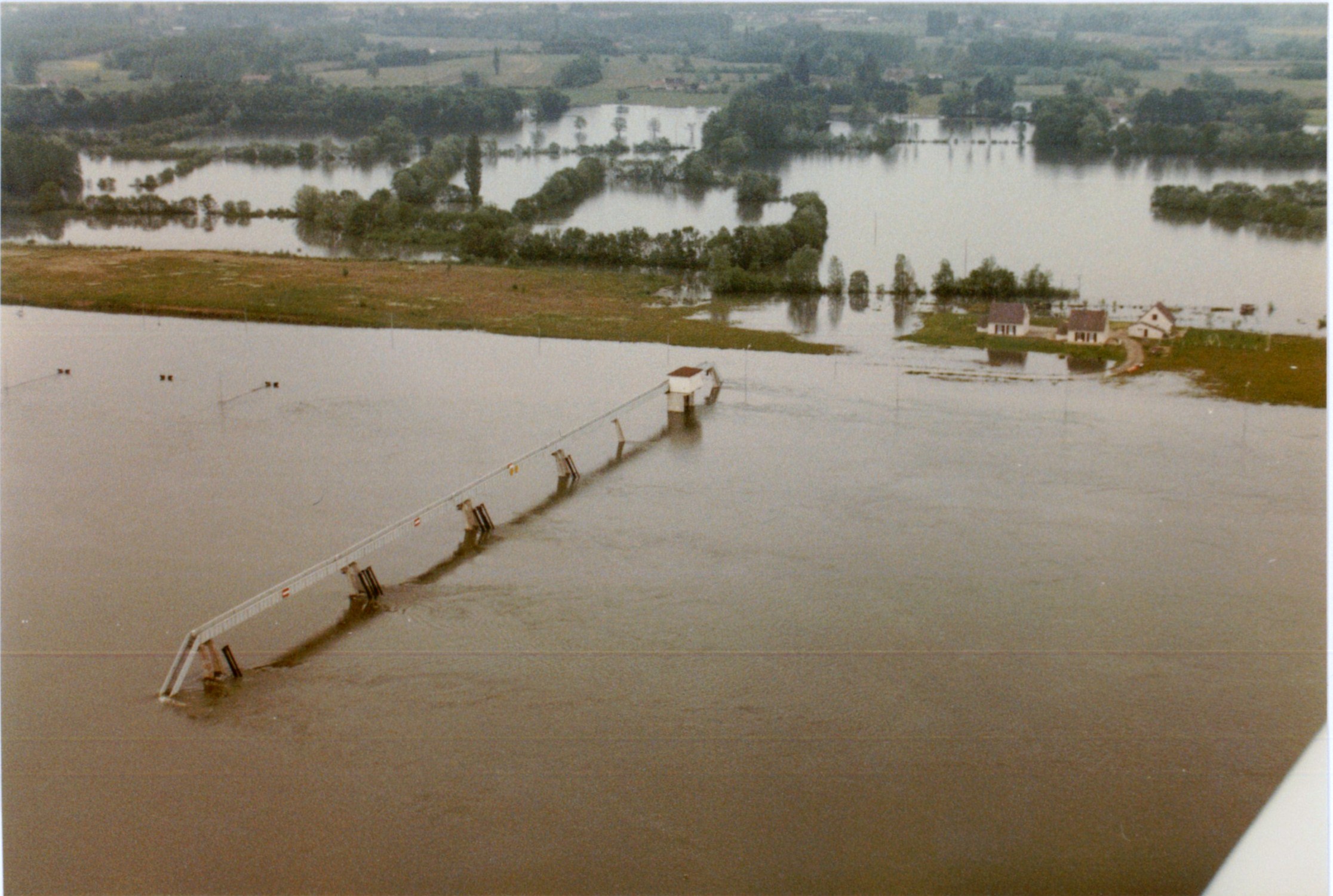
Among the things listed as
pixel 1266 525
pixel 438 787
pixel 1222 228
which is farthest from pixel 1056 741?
pixel 1222 228

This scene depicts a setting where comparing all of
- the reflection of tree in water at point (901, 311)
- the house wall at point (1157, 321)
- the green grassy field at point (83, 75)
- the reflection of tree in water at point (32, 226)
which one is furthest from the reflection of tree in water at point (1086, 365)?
the green grassy field at point (83, 75)

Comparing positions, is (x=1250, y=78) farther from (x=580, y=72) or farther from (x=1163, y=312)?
(x=1163, y=312)

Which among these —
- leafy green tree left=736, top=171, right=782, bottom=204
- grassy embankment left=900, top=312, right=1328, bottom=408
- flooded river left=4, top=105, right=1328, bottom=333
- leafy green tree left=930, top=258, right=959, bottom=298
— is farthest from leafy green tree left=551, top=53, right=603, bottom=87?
grassy embankment left=900, top=312, right=1328, bottom=408

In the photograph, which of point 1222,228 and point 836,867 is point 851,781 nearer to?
point 836,867

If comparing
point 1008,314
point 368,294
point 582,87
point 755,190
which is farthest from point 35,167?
point 1008,314

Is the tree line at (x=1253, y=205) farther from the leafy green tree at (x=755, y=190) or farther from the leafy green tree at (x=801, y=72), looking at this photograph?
the leafy green tree at (x=801, y=72)
